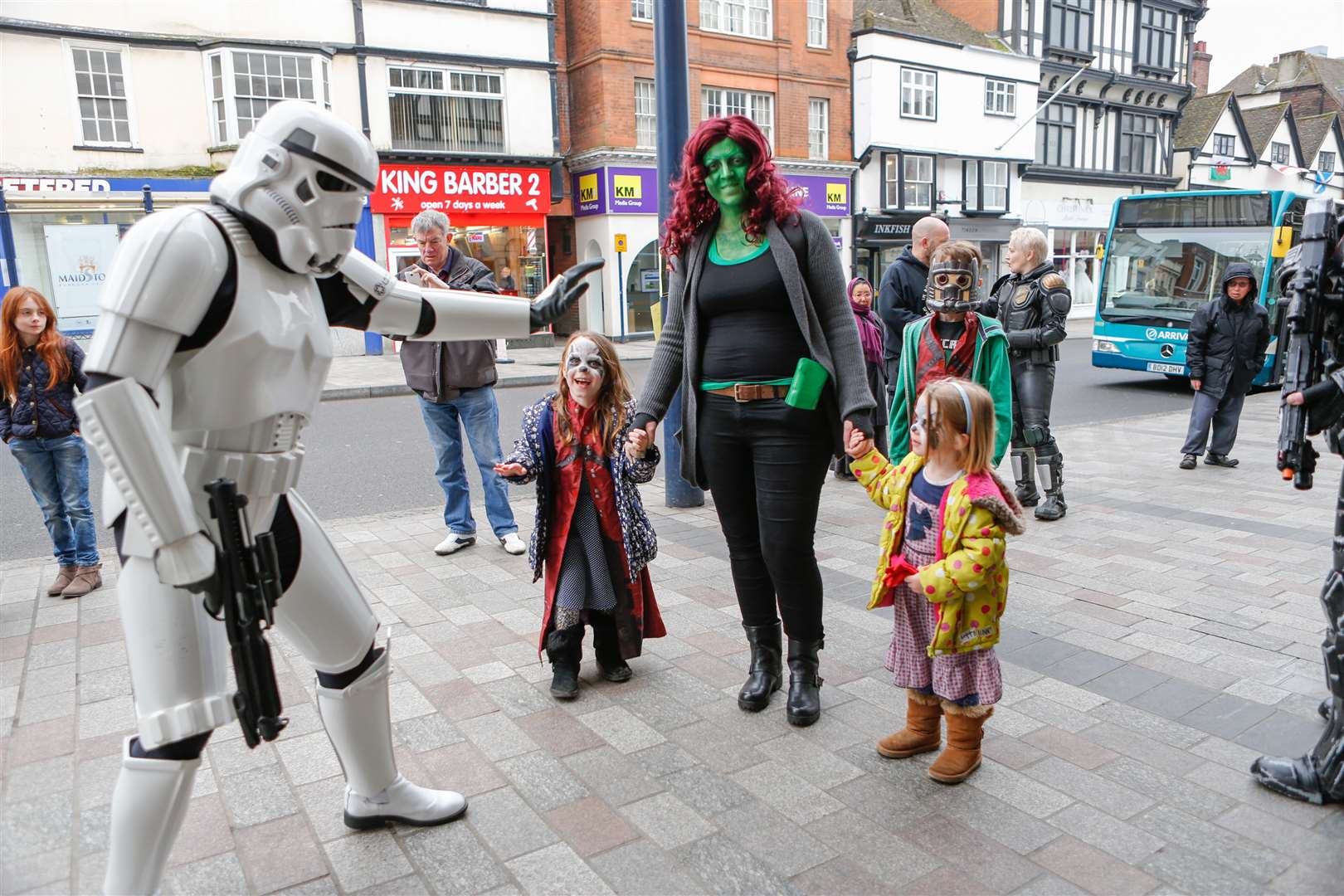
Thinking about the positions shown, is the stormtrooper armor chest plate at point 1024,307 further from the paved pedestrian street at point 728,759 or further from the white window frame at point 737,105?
the white window frame at point 737,105

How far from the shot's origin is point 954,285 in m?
4.53

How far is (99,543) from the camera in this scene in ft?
20.5

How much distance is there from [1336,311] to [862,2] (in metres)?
30.1

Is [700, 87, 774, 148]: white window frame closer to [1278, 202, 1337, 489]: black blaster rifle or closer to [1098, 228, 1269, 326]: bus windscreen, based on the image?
[1098, 228, 1269, 326]: bus windscreen

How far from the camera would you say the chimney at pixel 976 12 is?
3198 cm

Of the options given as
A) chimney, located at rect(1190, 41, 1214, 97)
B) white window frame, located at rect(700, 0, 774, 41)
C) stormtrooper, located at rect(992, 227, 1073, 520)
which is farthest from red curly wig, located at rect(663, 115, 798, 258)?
chimney, located at rect(1190, 41, 1214, 97)

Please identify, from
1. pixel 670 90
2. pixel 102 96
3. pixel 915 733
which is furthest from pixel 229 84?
pixel 915 733

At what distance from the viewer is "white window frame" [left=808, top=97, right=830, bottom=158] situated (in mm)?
27250

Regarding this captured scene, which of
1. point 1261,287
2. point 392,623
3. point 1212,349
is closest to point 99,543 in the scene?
point 392,623

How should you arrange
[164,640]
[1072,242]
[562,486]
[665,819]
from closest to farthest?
[164,640] → [665,819] → [562,486] → [1072,242]

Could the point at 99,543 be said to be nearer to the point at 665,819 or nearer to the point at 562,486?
the point at 562,486

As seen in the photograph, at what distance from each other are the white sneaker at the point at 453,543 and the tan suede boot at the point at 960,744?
11.8 feet

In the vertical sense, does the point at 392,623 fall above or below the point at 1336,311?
below

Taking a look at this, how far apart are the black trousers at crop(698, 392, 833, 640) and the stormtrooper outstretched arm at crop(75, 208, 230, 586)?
1.84 meters
